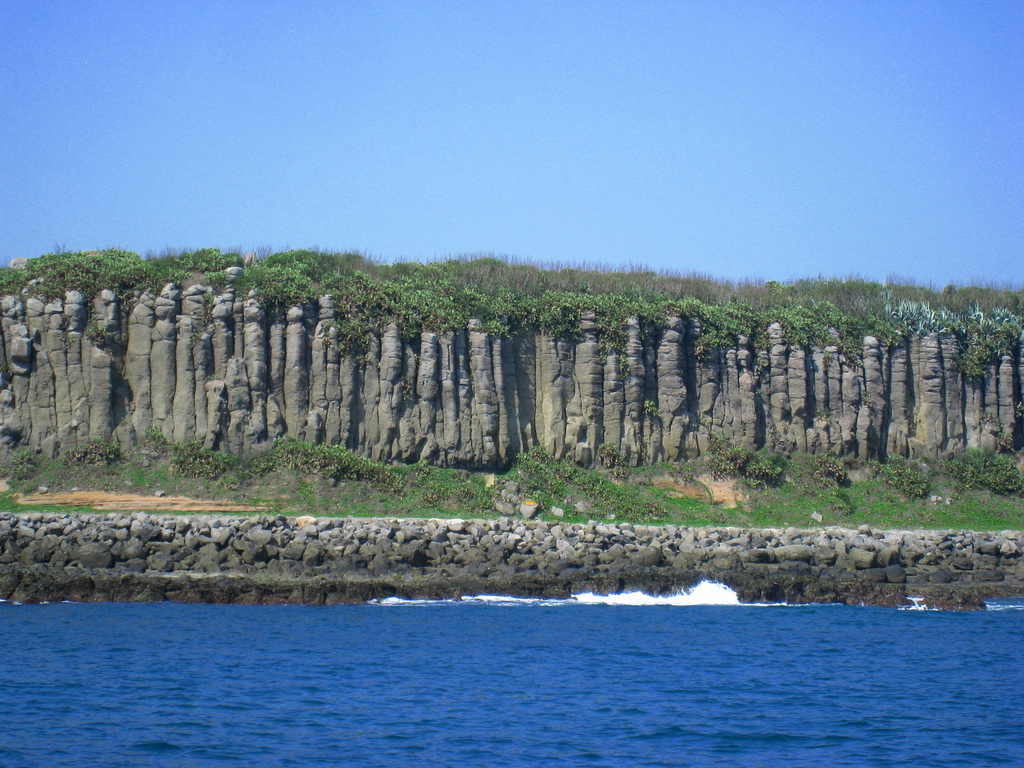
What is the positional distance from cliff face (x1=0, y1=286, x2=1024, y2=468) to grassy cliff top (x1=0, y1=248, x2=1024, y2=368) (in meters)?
0.52

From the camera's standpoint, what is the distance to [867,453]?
3725 centimetres

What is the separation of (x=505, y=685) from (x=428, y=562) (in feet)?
28.1

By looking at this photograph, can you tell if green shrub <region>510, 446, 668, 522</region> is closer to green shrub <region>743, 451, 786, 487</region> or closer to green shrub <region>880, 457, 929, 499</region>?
green shrub <region>743, 451, 786, 487</region>

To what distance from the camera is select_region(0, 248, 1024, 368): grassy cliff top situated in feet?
111

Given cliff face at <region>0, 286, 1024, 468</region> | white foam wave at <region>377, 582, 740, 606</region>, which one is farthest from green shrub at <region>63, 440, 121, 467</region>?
white foam wave at <region>377, 582, 740, 606</region>

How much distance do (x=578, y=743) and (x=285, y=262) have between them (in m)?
23.6

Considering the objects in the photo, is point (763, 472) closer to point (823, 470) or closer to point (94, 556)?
point (823, 470)

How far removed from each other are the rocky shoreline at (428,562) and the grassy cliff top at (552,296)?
8.49m

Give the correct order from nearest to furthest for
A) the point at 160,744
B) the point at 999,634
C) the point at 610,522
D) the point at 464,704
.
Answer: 1. the point at 160,744
2. the point at 464,704
3. the point at 999,634
4. the point at 610,522

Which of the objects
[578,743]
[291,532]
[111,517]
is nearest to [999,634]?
[578,743]

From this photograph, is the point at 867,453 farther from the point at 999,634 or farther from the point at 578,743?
the point at 578,743

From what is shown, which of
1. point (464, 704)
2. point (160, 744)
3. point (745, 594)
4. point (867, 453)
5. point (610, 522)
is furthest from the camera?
point (867, 453)

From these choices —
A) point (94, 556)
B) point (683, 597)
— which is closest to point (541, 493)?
→ point (683, 597)

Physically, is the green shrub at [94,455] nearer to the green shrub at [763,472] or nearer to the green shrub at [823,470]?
the green shrub at [763,472]
